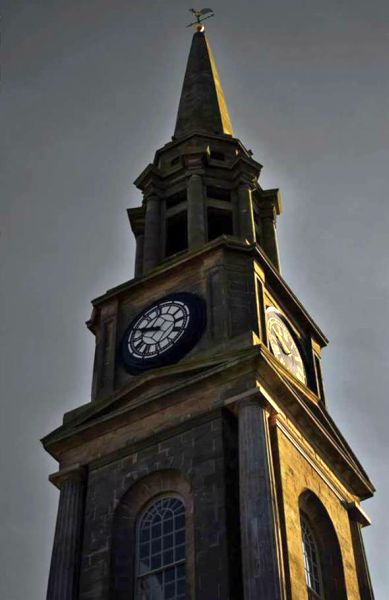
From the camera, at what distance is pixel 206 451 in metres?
33.4

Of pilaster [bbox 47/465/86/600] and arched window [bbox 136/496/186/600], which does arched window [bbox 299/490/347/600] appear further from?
pilaster [bbox 47/465/86/600]

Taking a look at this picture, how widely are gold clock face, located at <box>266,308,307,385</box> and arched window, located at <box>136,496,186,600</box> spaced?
22.8 ft

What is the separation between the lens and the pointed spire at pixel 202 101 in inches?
1966

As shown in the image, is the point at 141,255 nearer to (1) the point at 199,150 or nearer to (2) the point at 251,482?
(1) the point at 199,150

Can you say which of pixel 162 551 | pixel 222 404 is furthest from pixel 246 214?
pixel 162 551

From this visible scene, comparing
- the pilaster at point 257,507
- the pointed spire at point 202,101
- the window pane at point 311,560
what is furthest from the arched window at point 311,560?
the pointed spire at point 202,101

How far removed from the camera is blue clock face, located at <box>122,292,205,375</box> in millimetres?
37656

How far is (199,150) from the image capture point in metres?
46.6

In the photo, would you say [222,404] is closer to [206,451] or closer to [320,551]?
[206,451]

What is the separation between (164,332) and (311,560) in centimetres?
872

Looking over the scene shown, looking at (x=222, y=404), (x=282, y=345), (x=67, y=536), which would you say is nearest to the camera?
(x=222, y=404)

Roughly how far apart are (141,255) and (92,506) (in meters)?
12.7

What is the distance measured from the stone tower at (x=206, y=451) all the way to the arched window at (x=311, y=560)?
0.06 metres

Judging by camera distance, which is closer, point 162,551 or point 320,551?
point 162,551
